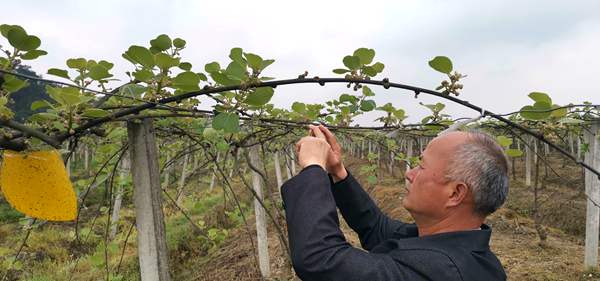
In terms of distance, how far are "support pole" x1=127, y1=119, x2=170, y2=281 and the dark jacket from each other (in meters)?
0.60

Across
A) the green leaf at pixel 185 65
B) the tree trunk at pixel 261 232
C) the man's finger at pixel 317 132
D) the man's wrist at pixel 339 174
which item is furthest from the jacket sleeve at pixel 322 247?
the tree trunk at pixel 261 232

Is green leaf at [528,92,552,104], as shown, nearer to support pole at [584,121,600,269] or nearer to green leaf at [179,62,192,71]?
green leaf at [179,62,192,71]

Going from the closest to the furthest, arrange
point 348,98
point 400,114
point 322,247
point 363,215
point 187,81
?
point 322,247
point 187,81
point 363,215
point 348,98
point 400,114

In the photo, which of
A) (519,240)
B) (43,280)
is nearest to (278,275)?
(43,280)

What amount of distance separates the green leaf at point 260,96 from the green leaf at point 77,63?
0.52 metres

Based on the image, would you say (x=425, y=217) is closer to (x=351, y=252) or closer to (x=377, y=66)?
(x=351, y=252)

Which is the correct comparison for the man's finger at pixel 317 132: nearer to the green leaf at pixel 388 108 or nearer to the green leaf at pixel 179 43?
the green leaf at pixel 179 43

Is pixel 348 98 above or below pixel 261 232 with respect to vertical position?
above

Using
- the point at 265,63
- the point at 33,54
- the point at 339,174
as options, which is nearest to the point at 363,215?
→ the point at 339,174

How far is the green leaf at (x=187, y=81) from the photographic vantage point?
39.8 inches

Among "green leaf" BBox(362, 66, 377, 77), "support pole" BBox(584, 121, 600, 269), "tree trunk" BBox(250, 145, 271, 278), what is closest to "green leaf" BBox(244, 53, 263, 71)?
"green leaf" BBox(362, 66, 377, 77)

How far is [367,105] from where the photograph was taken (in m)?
1.73

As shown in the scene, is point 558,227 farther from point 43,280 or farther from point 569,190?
point 43,280

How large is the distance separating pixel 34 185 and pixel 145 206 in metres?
0.46
